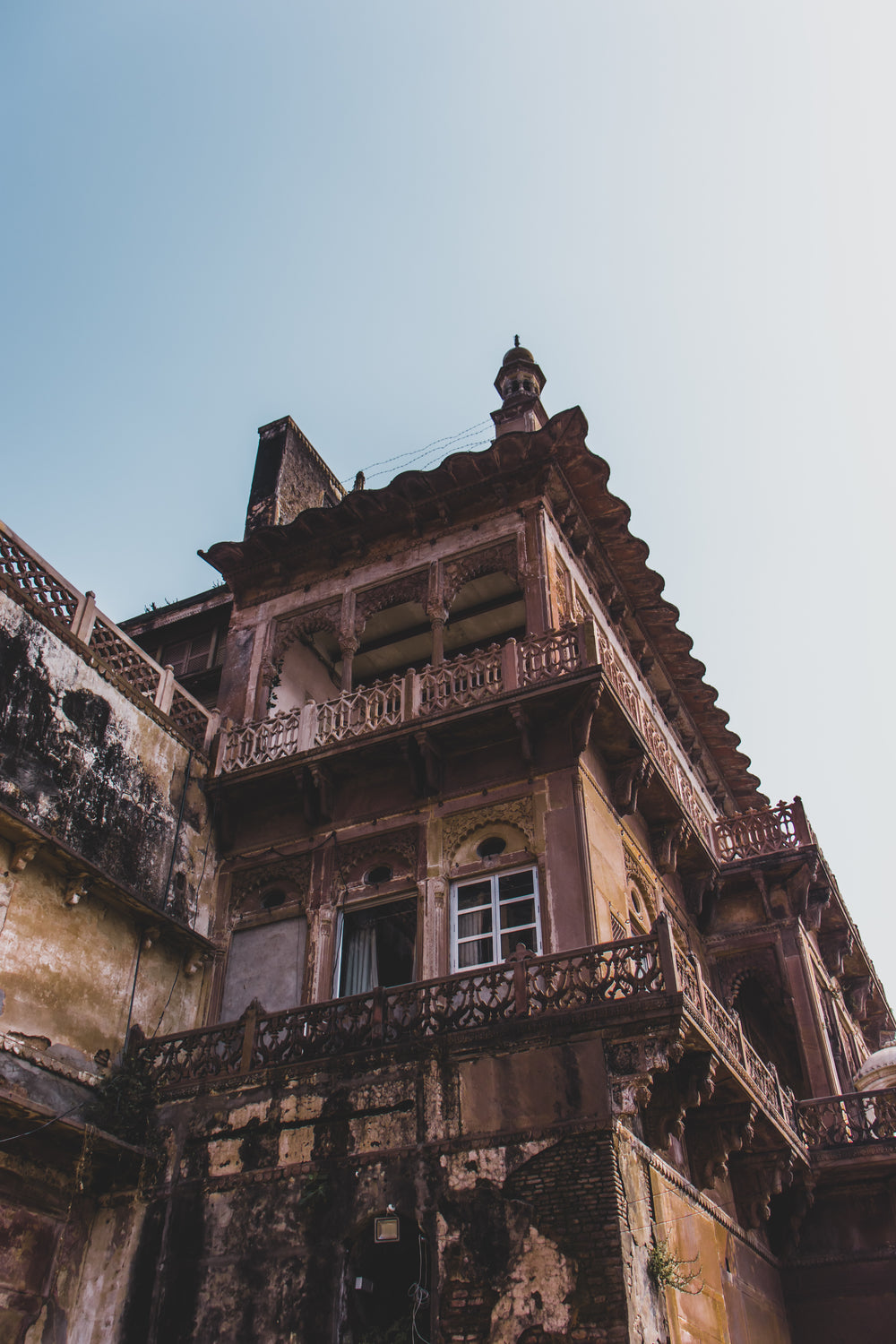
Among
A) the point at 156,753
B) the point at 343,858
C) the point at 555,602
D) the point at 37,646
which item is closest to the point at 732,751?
the point at 555,602

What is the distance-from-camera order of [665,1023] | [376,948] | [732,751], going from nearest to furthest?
1. [665,1023]
2. [376,948]
3. [732,751]

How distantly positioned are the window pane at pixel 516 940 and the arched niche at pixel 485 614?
6.51 m

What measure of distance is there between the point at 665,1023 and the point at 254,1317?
446cm

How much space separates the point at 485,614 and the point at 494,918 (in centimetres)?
672

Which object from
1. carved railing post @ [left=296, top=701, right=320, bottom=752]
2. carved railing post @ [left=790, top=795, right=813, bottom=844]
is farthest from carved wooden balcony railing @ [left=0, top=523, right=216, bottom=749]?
carved railing post @ [left=790, top=795, right=813, bottom=844]

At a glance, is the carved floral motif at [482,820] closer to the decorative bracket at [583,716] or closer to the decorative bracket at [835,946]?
the decorative bracket at [583,716]

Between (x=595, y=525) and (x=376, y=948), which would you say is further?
(x=595, y=525)

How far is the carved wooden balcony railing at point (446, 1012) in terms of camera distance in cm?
993

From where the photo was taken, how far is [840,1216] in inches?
572

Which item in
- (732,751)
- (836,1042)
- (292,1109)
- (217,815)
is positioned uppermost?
(732,751)

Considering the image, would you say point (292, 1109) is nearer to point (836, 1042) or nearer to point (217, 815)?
point (217, 815)

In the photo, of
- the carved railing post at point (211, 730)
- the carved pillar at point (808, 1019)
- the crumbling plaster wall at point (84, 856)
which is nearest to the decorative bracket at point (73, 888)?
the crumbling plaster wall at point (84, 856)

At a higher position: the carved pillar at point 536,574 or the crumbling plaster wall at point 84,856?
the carved pillar at point 536,574

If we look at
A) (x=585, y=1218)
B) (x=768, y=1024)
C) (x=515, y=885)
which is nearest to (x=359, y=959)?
(x=515, y=885)
